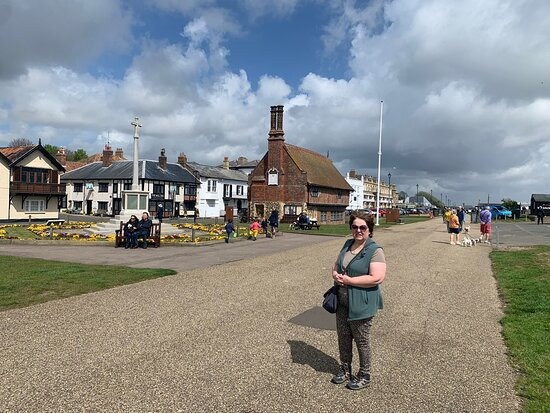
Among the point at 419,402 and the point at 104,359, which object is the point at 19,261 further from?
the point at 419,402

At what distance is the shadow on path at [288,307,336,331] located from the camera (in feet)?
22.4

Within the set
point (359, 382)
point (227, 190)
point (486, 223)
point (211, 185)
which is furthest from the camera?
point (227, 190)

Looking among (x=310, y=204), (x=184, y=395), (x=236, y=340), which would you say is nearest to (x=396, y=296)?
(x=236, y=340)

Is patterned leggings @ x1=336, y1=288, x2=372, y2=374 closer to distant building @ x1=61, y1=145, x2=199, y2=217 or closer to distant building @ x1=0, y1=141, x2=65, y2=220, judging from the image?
distant building @ x1=0, y1=141, x2=65, y2=220

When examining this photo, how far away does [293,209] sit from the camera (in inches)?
1833

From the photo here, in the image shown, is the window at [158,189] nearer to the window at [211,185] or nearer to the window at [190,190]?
the window at [190,190]

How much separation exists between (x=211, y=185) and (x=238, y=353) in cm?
6191

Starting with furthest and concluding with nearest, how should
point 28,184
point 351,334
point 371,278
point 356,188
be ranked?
point 356,188 < point 28,184 < point 351,334 < point 371,278

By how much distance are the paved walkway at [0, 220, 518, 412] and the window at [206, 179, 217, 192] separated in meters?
56.7

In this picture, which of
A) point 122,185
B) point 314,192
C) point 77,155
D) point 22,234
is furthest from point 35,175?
point 77,155

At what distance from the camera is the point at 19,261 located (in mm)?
13031

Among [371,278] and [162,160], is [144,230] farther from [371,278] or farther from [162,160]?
[162,160]

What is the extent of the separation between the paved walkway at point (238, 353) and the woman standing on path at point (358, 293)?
0.92ft

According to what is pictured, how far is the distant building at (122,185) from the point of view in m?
56.5
